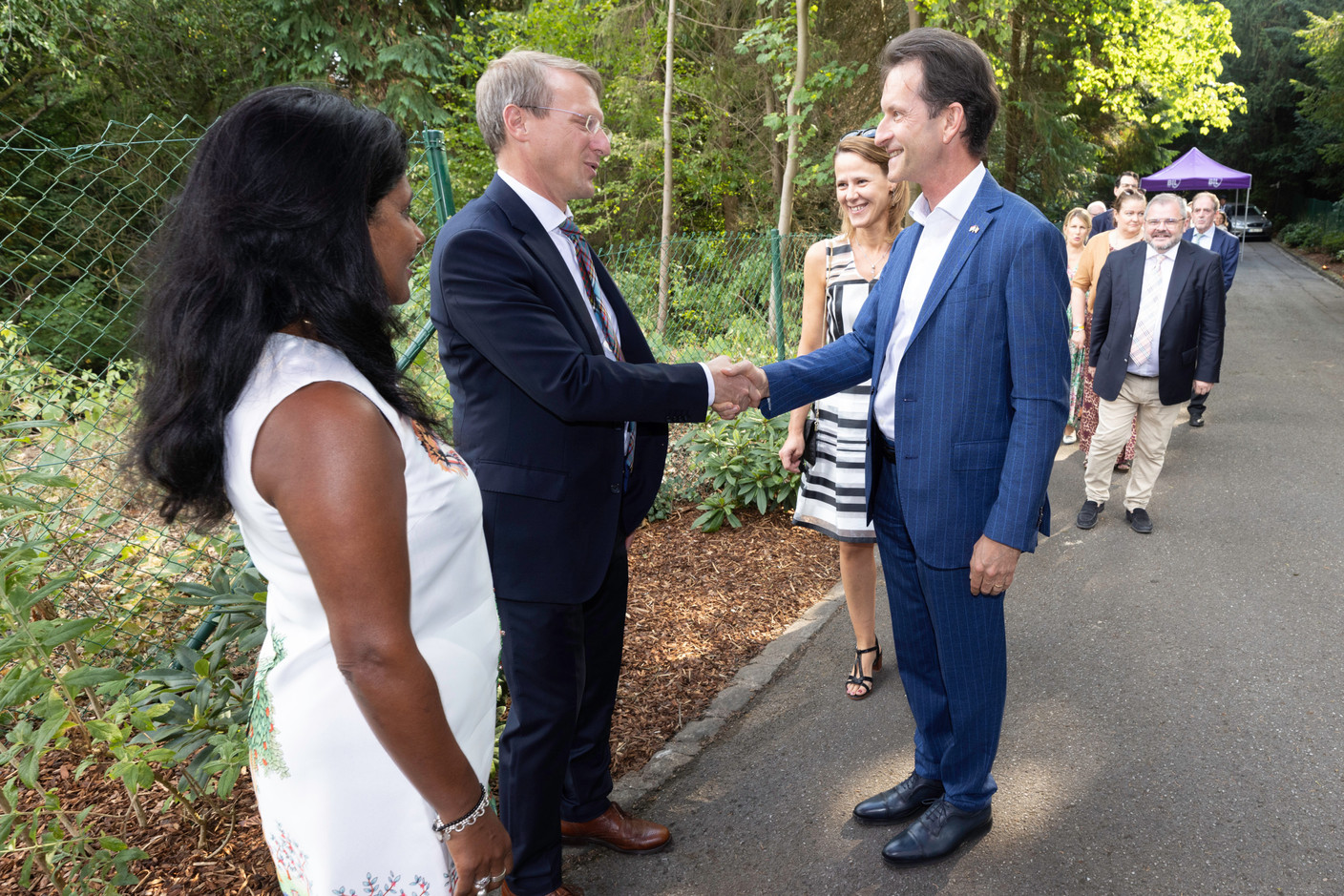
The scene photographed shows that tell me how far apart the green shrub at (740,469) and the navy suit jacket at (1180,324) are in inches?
94.4

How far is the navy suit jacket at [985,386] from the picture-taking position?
236cm

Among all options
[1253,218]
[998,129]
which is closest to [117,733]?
[998,129]

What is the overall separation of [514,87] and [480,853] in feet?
6.47

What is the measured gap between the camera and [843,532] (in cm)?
367

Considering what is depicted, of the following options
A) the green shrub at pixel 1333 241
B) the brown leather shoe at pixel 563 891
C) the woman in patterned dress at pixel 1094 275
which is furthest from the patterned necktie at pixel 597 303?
the green shrub at pixel 1333 241

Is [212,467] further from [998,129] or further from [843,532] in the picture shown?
[998,129]

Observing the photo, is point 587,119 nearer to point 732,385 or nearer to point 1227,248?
point 732,385

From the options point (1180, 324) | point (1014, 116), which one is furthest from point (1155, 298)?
point (1014, 116)

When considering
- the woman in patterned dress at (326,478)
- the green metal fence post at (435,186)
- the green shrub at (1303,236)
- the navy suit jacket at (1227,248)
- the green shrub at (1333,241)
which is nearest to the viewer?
the woman in patterned dress at (326,478)

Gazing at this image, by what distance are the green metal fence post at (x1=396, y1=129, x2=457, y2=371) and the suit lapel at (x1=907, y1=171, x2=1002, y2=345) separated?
6.18 feet

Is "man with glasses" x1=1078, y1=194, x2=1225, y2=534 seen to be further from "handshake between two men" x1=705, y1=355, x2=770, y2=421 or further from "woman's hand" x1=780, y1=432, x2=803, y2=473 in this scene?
"handshake between two men" x1=705, y1=355, x2=770, y2=421

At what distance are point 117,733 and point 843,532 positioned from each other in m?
2.61

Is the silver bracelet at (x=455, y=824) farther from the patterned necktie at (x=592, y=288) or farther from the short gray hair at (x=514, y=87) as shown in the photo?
the short gray hair at (x=514, y=87)

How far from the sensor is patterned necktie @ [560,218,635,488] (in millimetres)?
2584
